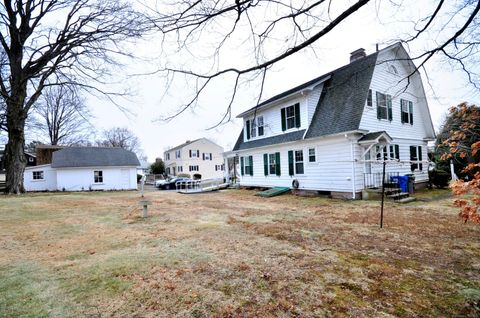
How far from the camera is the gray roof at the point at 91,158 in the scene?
26750mm

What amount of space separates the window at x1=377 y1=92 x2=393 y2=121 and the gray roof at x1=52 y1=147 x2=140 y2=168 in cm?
2406

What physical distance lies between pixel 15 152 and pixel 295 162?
1951 centimetres

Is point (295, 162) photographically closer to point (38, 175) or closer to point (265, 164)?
point (265, 164)

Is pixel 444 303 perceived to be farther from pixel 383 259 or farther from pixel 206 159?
pixel 206 159

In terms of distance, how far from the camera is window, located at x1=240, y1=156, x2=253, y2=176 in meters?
19.5

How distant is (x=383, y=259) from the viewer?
459 centimetres

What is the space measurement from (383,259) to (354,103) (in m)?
9.83

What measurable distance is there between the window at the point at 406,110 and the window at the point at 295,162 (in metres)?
6.10

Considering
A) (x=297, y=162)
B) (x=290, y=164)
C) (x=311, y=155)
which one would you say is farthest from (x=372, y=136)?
(x=290, y=164)

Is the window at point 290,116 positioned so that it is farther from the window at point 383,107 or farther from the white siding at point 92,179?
the white siding at point 92,179

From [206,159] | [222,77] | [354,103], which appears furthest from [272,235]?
[206,159]

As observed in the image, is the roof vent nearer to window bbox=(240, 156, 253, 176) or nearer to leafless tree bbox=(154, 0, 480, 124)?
window bbox=(240, 156, 253, 176)

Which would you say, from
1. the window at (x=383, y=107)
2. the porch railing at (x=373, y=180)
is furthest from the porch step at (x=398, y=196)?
the window at (x=383, y=107)

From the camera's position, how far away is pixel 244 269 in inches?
164
